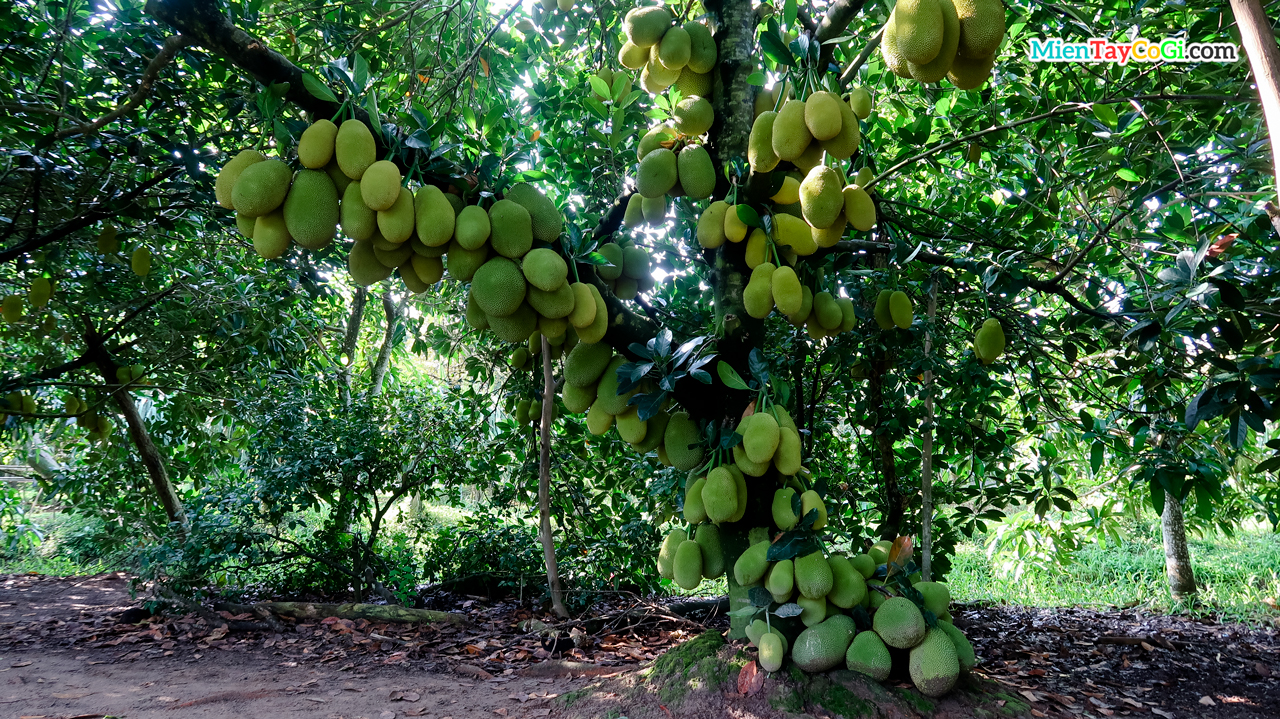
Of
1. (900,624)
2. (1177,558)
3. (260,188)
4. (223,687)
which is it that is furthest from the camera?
(1177,558)

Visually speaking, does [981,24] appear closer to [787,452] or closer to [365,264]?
[787,452]

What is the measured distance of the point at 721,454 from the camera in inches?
71.9

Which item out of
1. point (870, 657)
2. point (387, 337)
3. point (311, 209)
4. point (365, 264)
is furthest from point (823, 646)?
point (387, 337)

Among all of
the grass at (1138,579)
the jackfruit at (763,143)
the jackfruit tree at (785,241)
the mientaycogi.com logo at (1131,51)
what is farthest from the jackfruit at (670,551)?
the grass at (1138,579)

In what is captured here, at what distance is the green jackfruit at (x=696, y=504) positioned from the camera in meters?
1.76

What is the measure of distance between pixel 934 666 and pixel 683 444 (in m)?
0.79

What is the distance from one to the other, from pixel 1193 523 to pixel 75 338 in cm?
671

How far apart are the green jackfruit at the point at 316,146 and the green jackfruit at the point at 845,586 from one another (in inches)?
57.0

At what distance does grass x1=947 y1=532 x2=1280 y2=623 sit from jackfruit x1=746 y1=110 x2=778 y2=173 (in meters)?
4.42

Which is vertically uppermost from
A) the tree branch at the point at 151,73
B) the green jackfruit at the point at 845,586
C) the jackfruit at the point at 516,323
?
the tree branch at the point at 151,73

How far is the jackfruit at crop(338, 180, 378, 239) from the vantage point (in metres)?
1.34

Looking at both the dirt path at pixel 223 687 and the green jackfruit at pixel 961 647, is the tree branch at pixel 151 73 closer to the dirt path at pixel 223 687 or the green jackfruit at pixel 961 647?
the dirt path at pixel 223 687

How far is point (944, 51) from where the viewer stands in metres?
1.09

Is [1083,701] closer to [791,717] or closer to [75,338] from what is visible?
[791,717]
